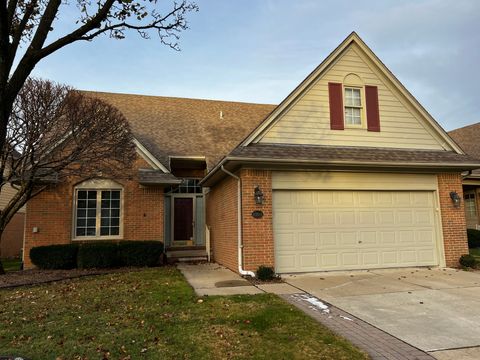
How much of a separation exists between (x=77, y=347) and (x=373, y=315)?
4.74m

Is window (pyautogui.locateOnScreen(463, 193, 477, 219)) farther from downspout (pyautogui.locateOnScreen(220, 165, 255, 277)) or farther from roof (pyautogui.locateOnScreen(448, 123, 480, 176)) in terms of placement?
downspout (pyautogui.locateOnScreen(220, 165, 255, 277))

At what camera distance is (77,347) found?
527 cm

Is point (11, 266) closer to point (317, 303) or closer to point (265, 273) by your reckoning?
point (265, 273)

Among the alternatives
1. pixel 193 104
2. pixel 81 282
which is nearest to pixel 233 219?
pixel 81 282

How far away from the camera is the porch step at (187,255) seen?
15.2 meters

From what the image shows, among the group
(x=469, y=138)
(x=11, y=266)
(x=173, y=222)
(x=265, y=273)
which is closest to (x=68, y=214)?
(x=11, y=266)

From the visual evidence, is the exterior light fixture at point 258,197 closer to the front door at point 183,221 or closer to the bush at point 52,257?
the bush at point 52,257

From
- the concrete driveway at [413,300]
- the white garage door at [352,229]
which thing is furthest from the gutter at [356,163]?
the concrete driveway at [413,300]

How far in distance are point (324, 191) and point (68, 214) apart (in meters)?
8.78

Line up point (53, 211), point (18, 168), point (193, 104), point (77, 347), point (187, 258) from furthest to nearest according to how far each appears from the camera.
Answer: point (193, 104), point (187, 258), point (53, 211), point (18, 168), point (77, 347)

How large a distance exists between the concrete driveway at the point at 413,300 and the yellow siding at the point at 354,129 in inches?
156

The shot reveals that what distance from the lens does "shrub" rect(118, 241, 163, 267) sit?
12797 millimetres

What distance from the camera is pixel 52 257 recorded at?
12.4 metres

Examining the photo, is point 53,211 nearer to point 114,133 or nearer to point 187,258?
point 114,133
